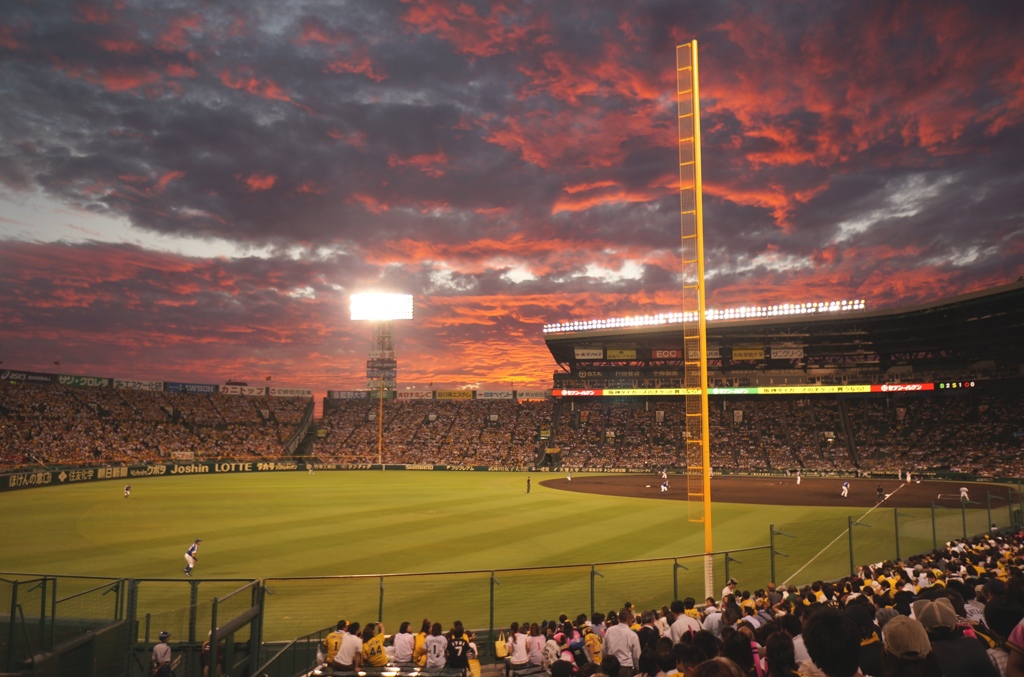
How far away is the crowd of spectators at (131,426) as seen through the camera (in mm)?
62344

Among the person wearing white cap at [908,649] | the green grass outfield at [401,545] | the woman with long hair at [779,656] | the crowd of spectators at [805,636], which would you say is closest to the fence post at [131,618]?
the green grass outfield at [401,545]

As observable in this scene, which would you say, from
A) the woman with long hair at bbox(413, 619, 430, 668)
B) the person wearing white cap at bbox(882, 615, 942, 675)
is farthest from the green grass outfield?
the person wearing white cap at bbox(882, 615, 942, 675)

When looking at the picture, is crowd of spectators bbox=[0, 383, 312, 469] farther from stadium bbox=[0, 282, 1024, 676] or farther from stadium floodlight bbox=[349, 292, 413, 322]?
stadium floodlight bbox=[349, 292, 413, 322]

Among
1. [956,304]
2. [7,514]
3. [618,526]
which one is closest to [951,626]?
[618,526]

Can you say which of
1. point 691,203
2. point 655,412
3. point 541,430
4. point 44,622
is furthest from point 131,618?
point 541,430

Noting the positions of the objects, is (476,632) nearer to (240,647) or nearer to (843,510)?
(240,647)

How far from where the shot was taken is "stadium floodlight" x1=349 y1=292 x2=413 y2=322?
87062mm

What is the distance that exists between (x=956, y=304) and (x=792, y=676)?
65217mm

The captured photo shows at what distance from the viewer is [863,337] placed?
74188 mm

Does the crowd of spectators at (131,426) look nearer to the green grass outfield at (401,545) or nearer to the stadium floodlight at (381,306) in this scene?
the green grass outfield at (401,545)

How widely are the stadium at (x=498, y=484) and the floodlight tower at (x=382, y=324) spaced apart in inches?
347

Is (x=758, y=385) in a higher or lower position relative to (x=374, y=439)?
higher

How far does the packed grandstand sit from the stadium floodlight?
715 inches

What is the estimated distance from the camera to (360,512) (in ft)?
122
